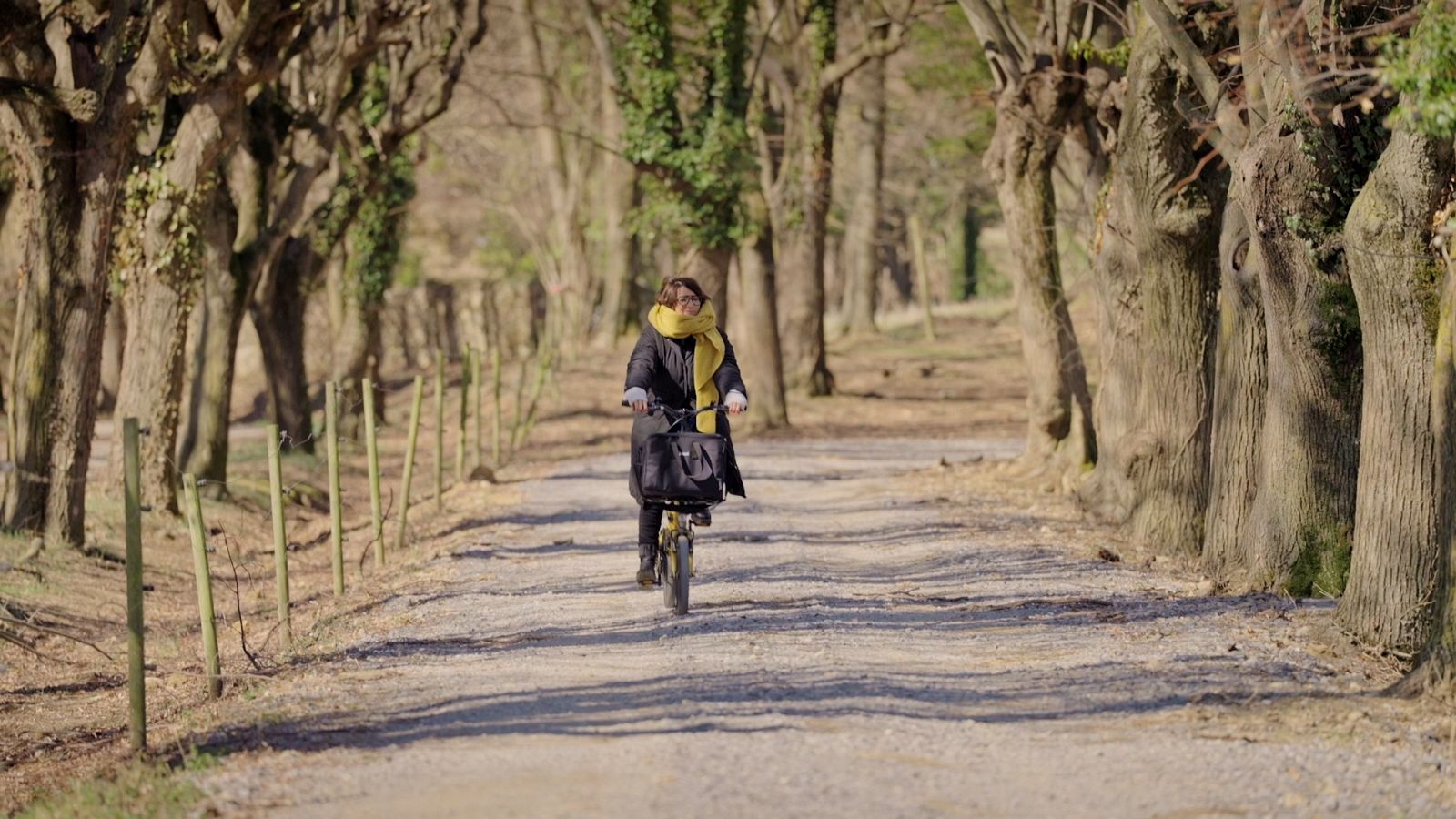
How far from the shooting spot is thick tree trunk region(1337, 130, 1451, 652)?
378 inches

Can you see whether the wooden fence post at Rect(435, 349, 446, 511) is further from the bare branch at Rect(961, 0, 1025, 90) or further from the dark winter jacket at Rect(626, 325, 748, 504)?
the dark winter jacket at Rect(626, 325, 748, 504)

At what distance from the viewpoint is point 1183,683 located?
341 inches

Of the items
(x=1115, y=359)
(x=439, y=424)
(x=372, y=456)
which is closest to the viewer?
(x=372, y=456)

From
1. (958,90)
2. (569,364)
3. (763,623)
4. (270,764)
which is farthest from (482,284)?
(270,764)

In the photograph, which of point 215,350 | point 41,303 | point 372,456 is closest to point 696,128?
point 215,350

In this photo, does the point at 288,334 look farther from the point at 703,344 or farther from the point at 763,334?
the point at 703,344

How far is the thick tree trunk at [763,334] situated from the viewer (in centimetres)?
2650

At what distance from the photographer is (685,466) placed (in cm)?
1038

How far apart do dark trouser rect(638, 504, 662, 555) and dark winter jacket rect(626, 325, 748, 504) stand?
0.47ft

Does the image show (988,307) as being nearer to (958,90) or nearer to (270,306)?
(958,90)

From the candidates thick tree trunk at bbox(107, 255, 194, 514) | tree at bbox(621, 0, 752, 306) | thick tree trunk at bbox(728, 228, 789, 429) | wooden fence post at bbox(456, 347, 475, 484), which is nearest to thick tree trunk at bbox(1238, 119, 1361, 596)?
wooden fence post at bbox(456, 347, 475, 484)

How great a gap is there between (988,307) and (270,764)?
41.5 meters

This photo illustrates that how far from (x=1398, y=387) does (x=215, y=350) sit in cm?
1320

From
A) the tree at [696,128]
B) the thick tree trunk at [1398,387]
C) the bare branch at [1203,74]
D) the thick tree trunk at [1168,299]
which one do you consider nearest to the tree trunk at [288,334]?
the tree at [696,128]
